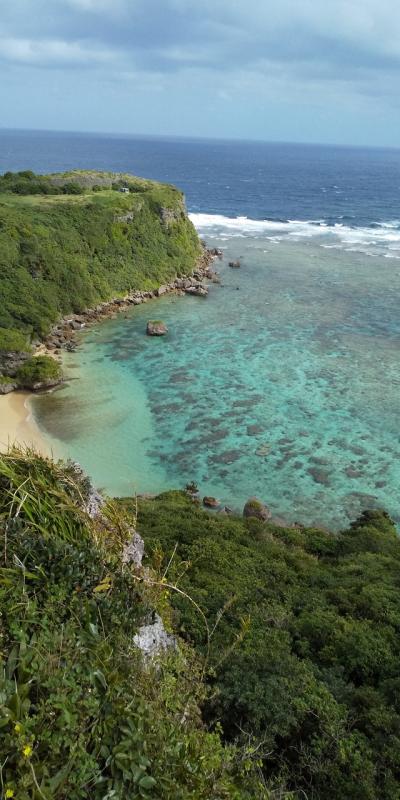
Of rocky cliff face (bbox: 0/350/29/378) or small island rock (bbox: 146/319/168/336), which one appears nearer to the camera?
rocky cliff face (bbox: 0/350/29/378)

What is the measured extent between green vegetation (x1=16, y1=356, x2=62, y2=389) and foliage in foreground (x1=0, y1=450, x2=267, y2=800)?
93.2 ft

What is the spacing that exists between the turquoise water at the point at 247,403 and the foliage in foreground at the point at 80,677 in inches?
474

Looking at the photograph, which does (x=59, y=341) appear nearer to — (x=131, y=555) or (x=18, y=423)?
Answer: (x=18, y=423)

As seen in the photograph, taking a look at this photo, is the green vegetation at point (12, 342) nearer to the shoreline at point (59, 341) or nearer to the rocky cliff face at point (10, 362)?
the rocky cliff face at point (10, 362)

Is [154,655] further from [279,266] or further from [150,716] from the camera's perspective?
[279,266]

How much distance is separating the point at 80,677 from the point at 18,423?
89.2ft

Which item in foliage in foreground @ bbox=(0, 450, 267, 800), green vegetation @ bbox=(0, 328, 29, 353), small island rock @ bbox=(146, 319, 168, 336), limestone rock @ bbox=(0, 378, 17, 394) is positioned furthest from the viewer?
small island rock @ bbox=(146, 319, 168, 336)

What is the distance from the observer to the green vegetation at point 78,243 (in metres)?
44.6

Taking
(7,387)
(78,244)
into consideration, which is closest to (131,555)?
(7,387)

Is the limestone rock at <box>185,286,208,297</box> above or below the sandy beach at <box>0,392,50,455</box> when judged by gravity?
above

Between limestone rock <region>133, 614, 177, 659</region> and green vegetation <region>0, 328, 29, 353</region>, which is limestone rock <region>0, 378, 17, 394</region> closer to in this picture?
green vegetation <region>0, 328, 29, 353</region>

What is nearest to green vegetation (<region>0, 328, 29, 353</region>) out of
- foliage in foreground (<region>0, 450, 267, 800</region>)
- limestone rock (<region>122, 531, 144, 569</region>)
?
limestone rock (<region>122, 531, 144, 569</region>)

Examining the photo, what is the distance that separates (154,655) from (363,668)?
671 cm

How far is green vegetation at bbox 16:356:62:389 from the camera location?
35.3 meters
